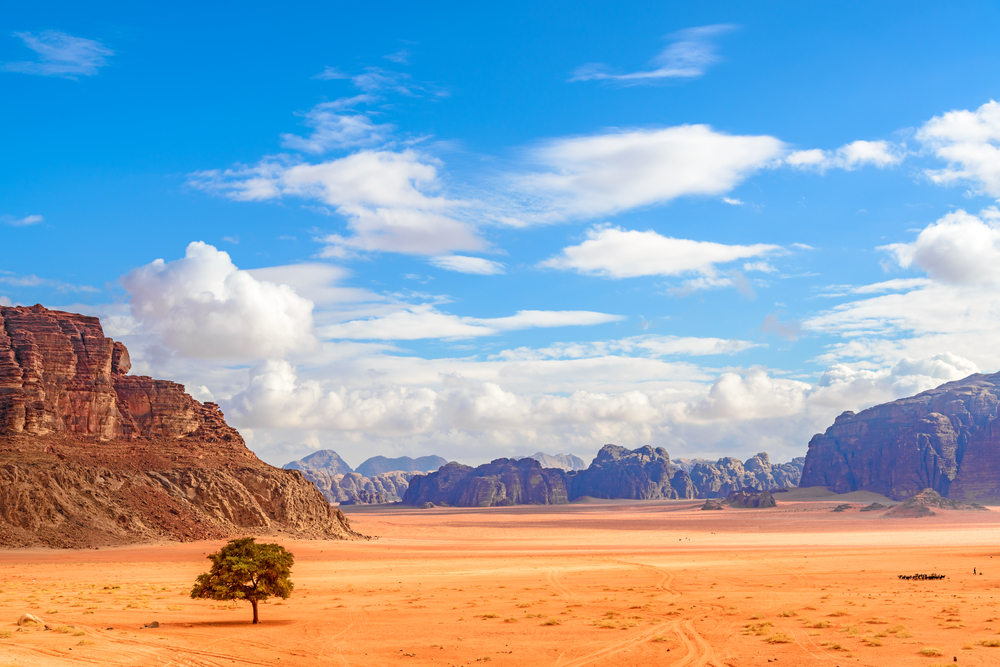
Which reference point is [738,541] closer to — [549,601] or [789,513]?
[549,601]

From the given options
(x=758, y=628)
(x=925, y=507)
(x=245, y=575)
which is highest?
(x=245, y=575)

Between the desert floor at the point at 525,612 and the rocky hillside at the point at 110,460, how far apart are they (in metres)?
7.20

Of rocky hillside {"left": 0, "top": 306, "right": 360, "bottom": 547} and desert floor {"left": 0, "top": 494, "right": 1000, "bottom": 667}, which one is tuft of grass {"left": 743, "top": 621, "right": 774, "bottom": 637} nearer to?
desert floor {"left": 0, "top": 494, "right": 1000, "bottom": 667}

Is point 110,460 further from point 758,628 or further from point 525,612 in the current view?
point 758,628

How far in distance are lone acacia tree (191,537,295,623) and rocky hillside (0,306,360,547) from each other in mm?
48854

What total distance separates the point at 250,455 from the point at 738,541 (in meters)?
64.1

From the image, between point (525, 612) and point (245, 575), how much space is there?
1222 cm

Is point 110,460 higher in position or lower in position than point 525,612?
higher

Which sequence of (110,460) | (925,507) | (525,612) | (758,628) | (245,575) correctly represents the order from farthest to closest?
(925,507), (110,460), (525,612), (245,575), (758,628)

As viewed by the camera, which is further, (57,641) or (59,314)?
(59,314)

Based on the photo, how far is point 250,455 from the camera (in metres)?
104

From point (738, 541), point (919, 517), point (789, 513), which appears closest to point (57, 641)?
point (738, 541)

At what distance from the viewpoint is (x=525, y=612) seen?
35625 millimetres

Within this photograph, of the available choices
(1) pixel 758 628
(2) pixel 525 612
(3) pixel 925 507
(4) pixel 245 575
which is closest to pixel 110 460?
(4) pixel 245 575
